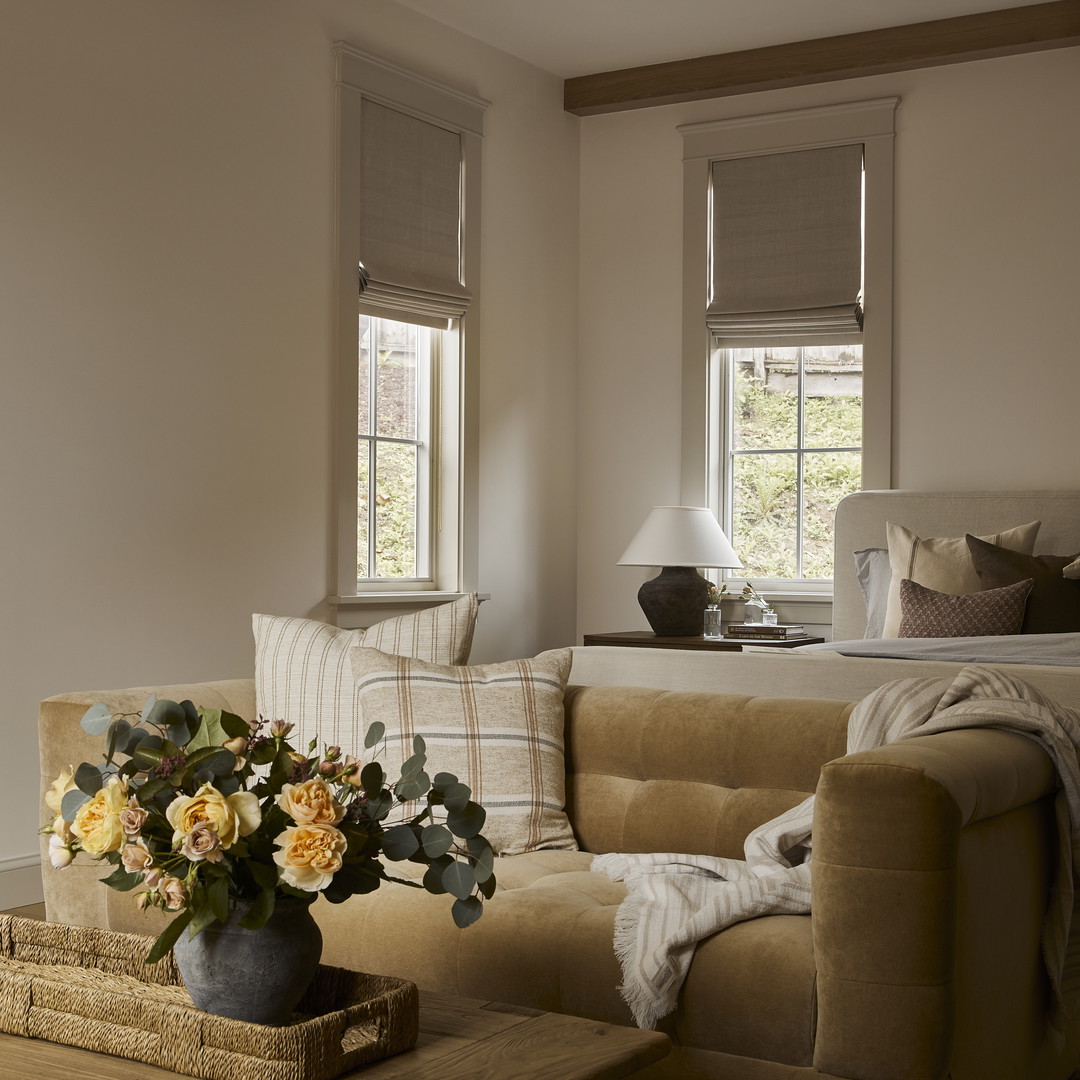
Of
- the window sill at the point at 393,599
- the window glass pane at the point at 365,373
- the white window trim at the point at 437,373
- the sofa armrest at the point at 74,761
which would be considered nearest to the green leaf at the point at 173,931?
the sofa armrest at the point at 74,761

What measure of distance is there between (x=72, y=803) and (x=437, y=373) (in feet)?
15.2

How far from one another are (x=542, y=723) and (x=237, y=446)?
7.99 ft

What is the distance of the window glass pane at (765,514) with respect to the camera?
650cm

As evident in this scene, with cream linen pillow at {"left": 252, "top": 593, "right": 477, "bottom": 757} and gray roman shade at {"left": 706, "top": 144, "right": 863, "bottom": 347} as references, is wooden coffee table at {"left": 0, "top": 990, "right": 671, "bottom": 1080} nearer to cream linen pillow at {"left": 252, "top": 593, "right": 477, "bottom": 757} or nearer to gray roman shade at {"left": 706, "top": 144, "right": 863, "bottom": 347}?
cream linen pillow at {"left": 252, "top": 593, "right": 477, "bottom": 757}

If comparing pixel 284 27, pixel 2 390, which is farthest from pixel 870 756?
pixel 284 27

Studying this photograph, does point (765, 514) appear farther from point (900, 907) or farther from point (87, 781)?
point (87, 781)

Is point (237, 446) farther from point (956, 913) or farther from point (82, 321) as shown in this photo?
point (956, 913)

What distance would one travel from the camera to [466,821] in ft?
5.68

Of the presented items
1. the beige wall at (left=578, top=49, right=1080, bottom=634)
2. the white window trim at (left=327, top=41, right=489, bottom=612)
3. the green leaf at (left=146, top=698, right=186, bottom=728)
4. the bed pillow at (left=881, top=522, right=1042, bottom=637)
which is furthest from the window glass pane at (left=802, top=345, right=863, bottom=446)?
the green leaf at (left=146, top=698, right=186, bottom=728)

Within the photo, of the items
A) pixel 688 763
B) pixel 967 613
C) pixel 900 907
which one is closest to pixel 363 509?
pixel 967 613

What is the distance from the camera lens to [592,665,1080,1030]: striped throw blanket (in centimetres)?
227

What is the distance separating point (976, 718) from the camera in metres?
2.53

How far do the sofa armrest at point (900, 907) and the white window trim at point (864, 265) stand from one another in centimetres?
414

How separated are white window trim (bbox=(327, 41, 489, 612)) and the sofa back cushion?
2.55m
